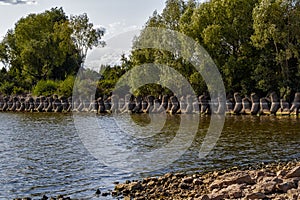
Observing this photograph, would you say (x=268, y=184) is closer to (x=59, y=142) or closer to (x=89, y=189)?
(x=89, y=189)

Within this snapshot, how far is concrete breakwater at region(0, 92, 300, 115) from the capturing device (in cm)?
5144

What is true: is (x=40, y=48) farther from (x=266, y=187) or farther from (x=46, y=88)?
(x=266, y=187)

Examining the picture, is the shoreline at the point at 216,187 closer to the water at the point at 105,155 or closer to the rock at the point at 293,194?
the rock at the point at 293,194

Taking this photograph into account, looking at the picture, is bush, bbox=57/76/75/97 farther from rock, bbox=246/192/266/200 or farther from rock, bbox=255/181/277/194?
rock, bbox=246/192/266/200

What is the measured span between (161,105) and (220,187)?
4563 centimetres

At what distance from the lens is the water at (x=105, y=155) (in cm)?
2084

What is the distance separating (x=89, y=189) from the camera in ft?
64.1

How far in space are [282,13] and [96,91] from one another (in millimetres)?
34915

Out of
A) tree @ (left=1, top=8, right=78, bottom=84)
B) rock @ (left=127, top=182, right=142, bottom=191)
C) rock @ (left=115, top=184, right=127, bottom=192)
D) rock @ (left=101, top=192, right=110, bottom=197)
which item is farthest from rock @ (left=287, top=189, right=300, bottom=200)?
tree @ (left=1, top=8, right=78, bottom=84)

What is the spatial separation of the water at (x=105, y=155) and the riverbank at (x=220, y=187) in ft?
5.67

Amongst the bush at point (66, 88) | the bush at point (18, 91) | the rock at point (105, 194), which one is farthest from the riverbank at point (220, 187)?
the bush at point (18, 91)

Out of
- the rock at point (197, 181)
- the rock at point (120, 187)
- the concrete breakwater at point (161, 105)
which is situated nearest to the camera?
the rock at point (197, 181)

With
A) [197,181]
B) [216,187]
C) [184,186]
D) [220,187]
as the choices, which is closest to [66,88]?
[197,181]

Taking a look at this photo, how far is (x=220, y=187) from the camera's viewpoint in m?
16.7
